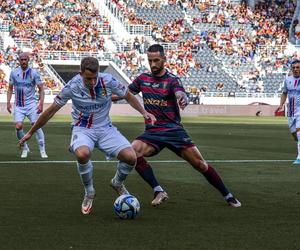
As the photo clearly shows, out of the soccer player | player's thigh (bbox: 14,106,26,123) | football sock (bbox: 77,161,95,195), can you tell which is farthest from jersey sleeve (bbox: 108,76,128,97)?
player's thigh (bbox: 14,106,26,123)

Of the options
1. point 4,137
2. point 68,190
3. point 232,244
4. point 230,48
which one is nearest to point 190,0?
point 230,48

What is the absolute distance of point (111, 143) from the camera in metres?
11.0

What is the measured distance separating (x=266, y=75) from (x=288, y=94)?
45463mm

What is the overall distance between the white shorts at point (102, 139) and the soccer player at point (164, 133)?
93 cm

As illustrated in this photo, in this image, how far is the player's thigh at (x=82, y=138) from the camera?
426 inches

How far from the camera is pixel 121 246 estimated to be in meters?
8.38

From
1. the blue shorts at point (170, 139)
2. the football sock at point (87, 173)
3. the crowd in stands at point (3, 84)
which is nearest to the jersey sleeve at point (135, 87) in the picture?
the blue shorts at point (170, 139)

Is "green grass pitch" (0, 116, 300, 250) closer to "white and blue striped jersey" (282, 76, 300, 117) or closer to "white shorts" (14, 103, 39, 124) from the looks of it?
"white shorts" (14, 103, 39, 124)

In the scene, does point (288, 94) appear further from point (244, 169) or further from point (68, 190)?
point (68, 190)

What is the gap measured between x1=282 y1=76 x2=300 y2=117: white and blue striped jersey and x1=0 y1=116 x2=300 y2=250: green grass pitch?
125 cm

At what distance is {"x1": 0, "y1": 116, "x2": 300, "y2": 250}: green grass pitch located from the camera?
8742 millimetres

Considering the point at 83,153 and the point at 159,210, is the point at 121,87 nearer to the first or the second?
the point at 83,153

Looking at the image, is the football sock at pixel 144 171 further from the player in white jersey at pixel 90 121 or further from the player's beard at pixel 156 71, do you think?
the player's beard at pixel 156 71

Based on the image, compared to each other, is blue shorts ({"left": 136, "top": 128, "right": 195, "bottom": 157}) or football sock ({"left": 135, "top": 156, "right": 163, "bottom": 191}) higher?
blue shorts ({"left": 136, "top": 128, "right": 195, "bottom": 157})
